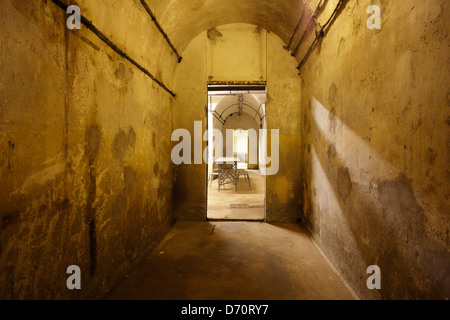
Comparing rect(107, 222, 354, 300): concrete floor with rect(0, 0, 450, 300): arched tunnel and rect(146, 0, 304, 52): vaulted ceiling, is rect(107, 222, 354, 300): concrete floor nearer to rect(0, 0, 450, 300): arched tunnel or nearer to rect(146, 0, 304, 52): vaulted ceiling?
rect(0, 0, 450, 300): arched tunnel

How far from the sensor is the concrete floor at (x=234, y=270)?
2562 millimetres

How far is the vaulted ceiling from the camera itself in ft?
12.4

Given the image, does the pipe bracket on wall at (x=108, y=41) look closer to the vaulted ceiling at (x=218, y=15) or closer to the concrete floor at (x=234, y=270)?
the vaulted ceiling at (x=218, y=15)

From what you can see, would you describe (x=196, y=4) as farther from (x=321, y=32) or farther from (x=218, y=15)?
(x=321, y=32)

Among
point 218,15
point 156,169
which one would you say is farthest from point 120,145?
point 218,15

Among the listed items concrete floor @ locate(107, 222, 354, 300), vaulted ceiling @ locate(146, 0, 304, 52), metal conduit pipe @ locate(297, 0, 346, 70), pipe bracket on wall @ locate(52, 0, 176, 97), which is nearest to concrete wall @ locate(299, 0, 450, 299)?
metal conduit pipe @ locate(297, 0, 346, 70)

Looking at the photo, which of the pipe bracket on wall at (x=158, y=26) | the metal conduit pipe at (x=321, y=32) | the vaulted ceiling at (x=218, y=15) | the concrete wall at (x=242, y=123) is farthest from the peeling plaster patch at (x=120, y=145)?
the concrete wall at (x=242, y=123)

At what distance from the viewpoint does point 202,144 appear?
16.9 feet

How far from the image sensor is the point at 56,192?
1848 mm

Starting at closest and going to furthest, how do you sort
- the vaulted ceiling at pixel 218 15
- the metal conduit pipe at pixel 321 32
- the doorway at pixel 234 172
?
1. the metal conduit pipe at pixel 321 32
2. the vaulted ceiling at pixel 218 15
3. the doorway at pixel 234 172

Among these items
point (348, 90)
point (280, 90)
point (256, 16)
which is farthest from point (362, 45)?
point (256, 16)

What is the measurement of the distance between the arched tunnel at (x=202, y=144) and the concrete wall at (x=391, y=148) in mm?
14

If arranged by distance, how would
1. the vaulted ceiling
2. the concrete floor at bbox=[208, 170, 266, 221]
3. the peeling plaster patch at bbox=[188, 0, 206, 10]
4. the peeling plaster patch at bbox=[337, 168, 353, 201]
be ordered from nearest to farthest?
the peeling plaster patch at bbox=[337, 168, 353, 201] < the vaulted ceiling < the peeling plaster patch at bbox=[188, 0, 206, 10] < the concrete floor at bbox=[208, 170, 266, 221]

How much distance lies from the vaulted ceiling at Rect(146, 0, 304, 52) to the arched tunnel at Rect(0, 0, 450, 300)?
0.04m
